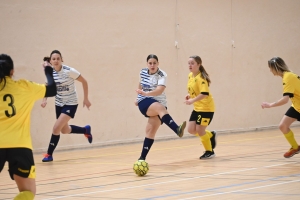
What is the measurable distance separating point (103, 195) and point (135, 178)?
3.95 feet

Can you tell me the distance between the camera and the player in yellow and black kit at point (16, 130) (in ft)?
13.7

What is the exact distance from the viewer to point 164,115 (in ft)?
25.4

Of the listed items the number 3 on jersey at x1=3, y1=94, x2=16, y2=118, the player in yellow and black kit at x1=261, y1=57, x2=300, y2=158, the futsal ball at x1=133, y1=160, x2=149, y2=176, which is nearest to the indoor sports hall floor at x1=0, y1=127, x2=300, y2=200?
the futsal ball at x1=133, y1=160, x2=149, y2=176

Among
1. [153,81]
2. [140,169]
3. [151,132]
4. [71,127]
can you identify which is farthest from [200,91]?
[71,127]

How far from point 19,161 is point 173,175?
3.36 meters

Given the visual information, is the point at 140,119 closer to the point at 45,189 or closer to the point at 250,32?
the point at 250,32

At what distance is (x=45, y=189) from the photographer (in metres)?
6.55

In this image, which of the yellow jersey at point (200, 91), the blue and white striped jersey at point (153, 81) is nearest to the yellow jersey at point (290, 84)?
the yellow jersey at point (200, 91)

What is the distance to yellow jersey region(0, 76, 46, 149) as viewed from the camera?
418 cm

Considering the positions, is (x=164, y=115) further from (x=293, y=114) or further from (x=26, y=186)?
(x=26, y=186)

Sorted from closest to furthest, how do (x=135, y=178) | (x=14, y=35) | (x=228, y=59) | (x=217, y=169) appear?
1. (x=135, y=178)
2. (x=217, y=169)
3. (x=14, y=35)
4. (x=228, y=59)

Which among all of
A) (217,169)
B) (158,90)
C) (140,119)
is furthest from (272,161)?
(140,119)

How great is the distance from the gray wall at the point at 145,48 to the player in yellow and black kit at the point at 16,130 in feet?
21.5

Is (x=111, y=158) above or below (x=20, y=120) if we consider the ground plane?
below
